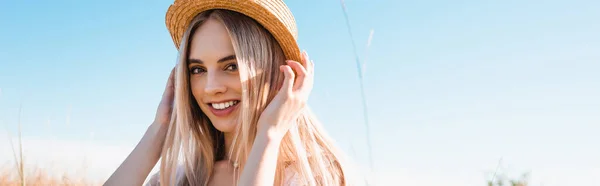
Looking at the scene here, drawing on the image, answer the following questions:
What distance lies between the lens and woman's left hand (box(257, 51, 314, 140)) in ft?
8.31

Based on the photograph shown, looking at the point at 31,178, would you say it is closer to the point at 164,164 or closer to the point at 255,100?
the point at 164,164

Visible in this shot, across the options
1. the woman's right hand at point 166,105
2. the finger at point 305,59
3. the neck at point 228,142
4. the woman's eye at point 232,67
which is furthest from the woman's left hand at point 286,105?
the woman's right hand at point 166,105

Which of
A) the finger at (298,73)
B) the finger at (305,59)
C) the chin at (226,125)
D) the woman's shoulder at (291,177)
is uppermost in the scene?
the finger at (305,59)

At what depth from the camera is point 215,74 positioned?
8.95 ft

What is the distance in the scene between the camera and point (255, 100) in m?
2.69

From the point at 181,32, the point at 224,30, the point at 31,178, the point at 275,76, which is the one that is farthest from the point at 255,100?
the point at 31,178

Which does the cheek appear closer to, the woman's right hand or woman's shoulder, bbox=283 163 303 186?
the woman's right hand

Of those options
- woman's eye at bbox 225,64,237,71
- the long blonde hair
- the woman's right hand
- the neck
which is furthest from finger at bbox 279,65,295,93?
the woman's right hand

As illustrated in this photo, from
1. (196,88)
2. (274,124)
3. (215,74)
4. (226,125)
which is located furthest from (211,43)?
(274,124)

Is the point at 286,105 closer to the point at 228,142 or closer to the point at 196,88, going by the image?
the point at 196,88

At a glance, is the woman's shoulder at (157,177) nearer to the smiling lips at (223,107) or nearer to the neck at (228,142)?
the neck at (228,142)

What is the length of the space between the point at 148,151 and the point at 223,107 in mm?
566

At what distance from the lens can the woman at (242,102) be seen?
8.52 feet

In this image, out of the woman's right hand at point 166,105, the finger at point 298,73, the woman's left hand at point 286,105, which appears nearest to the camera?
the woman's left hand at point 286,105
